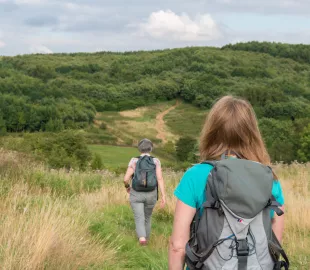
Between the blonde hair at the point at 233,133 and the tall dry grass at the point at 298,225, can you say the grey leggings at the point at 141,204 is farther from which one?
the blonde hair at the point at 233,133

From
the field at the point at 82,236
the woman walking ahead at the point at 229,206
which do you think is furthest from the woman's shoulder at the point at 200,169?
the field at the point at 82,236

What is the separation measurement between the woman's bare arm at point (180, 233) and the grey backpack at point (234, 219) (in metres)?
0.09

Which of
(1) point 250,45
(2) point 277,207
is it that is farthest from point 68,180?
(1) point 250,45

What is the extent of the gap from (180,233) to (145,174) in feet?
12.7

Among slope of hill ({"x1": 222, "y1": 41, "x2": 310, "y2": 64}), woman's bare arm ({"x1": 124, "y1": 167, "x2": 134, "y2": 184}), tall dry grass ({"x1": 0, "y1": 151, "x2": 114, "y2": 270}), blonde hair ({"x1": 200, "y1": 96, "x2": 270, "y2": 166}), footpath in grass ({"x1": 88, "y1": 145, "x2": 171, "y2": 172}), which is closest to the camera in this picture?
blonde hair ({"x1": 200, "y1": 96, "x2": 270, "y2": 166})

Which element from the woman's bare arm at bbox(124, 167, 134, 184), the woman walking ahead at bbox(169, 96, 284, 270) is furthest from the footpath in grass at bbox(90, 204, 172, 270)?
the woman walking ahead at bbox(169, 96, 284, 270)

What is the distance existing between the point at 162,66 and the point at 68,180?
136 metres

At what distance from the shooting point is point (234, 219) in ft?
7.25

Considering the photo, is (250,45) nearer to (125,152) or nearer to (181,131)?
(181,131)

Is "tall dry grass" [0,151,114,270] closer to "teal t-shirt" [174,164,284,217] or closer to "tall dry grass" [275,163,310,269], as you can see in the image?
"teal t-shirt" [174,164,284,217]

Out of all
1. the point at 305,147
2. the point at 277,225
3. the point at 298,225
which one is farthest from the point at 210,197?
the point at 305,147

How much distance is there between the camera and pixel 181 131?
104375mm

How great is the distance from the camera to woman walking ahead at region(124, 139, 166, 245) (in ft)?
20.5

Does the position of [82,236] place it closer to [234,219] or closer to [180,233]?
[180,233]
